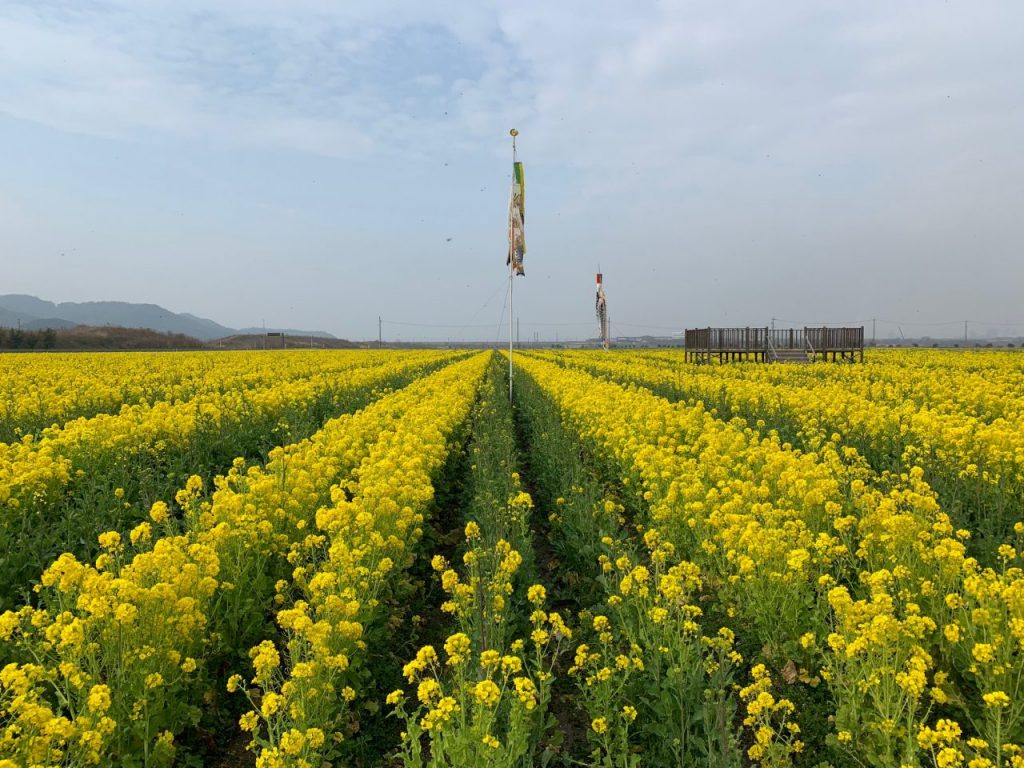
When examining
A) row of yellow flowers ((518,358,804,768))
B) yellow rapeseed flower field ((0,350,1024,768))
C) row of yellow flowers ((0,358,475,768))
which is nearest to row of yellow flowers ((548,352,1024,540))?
yellow rapeseed flower field ((0,350,1024,768))

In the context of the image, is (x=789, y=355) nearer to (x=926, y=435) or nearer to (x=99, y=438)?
(x=926, y=435)

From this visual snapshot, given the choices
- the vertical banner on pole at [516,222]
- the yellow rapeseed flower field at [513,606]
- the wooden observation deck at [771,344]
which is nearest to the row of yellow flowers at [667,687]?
the yellow rapeseed flower field at [513,606]

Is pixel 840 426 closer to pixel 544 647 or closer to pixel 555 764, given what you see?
pixel 544 647

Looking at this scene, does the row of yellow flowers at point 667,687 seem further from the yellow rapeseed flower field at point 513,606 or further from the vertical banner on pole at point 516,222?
the vertical banner on pole at point 516,222

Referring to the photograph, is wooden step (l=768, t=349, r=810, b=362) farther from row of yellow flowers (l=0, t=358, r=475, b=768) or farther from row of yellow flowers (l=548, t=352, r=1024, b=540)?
row of yellow flowers (l=0, t=358, r=475, b=768)

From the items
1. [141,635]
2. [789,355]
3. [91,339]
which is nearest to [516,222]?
[141,635]

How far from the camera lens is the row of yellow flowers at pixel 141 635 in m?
2.84

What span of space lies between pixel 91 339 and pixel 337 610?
81371 millimetres

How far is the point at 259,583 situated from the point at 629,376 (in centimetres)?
1832

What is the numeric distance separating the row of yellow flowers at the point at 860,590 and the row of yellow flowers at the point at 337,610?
2.68 metres

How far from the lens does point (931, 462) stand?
7734 mm

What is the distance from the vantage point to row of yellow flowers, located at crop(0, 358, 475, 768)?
2.84 meters

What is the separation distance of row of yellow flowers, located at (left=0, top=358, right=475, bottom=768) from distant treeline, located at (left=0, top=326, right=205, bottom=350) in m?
63.4

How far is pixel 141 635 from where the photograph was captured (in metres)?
3.60
